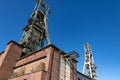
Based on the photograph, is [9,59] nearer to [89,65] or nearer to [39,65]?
[39,65]

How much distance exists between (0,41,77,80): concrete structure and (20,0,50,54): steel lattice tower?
3.59 meters

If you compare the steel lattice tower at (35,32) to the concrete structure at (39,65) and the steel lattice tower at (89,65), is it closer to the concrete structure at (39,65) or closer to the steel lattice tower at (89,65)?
the concrete structure at (39,65)

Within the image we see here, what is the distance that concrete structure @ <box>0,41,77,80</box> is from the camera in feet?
51.2

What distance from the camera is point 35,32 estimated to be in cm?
2873

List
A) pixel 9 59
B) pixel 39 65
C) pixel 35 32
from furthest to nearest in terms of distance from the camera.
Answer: pixel 35 32
pixel 9 59
pixel 39 65

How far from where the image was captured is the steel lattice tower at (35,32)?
85.3 feet

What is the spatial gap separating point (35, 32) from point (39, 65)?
13.7 meters

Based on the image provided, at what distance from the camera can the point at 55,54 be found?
58.1 ft

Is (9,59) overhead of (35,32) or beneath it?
beneath

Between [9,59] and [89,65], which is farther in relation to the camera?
[89,65]

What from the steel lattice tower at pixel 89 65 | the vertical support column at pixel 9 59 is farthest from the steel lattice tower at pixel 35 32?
the steel lattice tower at pixel 89 65

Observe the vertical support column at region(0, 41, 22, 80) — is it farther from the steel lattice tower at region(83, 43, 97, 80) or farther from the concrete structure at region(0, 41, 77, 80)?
the steel lattice tower at region(83, 43, 97, 80)

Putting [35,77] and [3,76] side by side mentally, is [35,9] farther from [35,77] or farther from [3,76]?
[35,77]

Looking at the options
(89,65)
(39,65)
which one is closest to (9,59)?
(39,65)
